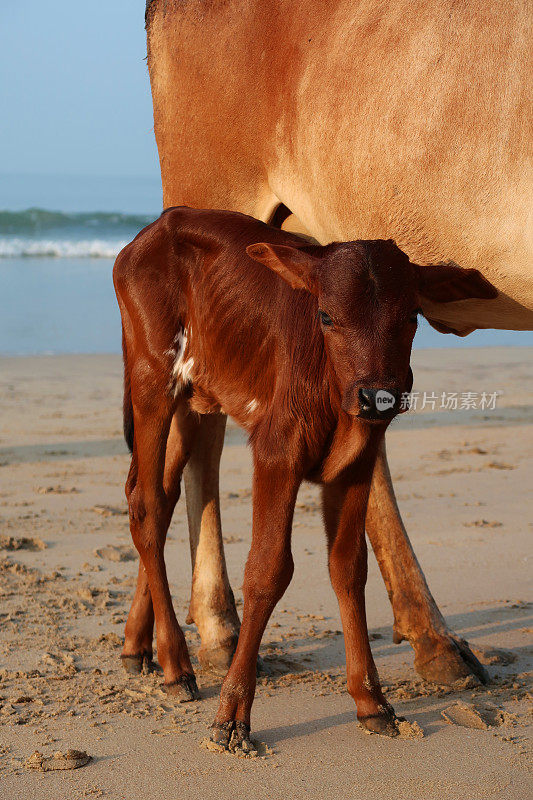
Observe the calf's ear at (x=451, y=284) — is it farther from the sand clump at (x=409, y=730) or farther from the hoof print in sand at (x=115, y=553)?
the hoof print in sand at (x=115, y=553)

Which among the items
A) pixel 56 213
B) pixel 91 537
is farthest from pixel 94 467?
pixel 56 213

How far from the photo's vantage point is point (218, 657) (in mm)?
3984

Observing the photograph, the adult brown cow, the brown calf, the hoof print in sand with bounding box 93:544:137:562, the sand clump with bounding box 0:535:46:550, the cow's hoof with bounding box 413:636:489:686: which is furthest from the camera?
the sand clump with bounding box 0:535:46:550

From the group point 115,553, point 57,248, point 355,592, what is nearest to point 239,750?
point 355,592

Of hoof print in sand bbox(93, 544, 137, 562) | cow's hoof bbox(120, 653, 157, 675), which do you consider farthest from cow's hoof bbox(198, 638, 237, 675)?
hoof print in sand bbox(93, 544, 137, 562)

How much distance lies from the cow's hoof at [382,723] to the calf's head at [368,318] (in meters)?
1.12

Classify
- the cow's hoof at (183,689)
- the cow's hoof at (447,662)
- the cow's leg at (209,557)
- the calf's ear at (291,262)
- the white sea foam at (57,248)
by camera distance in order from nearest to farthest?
the calf's ear at (291,262) < the cow's hoof at (183,689) < the cow's hoof at (447,662) < the cow's leg at (209,557) < the white sea foam at (57,248)

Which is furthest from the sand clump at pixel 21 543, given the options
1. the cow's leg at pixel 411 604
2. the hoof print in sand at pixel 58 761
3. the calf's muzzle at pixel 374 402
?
the calf's muzzle at pixel 374 402

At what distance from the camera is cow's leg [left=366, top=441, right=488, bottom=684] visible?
3854 millimetres

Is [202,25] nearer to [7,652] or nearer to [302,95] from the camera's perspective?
[302,95]

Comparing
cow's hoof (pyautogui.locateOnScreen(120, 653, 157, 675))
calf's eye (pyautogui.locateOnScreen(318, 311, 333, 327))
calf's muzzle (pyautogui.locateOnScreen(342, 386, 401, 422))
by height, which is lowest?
cow's hoof (pyautogui.locateOnScreen(120, 653, 157, 675))

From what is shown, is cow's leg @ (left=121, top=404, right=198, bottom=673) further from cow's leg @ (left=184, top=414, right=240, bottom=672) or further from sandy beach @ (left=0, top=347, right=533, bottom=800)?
cow's leg @ (left=184, top=414, right=240, bottom=672)

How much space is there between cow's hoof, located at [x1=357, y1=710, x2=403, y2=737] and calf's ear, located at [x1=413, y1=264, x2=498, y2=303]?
139cm

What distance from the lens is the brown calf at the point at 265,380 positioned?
9.50 feet
